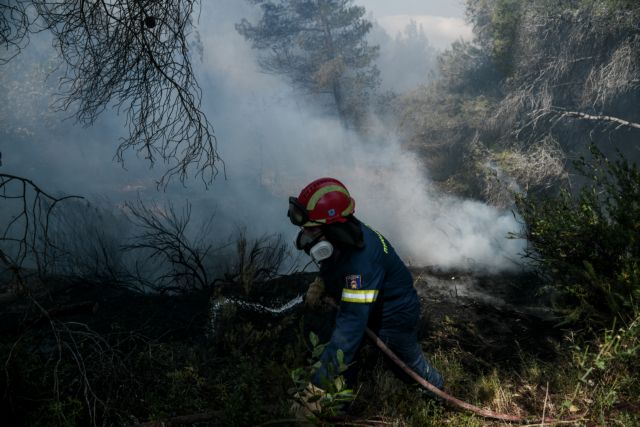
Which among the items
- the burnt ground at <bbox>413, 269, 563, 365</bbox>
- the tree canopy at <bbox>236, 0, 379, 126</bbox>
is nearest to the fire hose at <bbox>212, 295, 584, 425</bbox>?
the burnt ground at <bbox>413, 269, 563, 365</bbox>

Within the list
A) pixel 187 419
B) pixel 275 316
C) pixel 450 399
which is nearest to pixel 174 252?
pixel 275 316

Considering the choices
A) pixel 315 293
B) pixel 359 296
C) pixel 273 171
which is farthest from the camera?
pixel 273 171

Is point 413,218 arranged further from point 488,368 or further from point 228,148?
point 228,148

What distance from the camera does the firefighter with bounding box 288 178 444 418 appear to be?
2.62m

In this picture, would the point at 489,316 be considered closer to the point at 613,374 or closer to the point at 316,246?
the point at 613,374

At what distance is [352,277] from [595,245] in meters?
2.56

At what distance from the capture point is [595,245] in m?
3.78

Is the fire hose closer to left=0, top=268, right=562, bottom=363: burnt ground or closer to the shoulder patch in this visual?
the shoulder patch

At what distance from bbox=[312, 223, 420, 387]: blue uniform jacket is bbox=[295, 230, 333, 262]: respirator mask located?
109mm

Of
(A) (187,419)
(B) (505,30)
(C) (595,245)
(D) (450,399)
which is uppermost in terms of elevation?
(B) (505,30)

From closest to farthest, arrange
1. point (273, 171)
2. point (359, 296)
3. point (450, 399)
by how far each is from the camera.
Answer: point (359, 296) → point (450, 399) → point (273, 171)

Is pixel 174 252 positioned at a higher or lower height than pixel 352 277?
higher

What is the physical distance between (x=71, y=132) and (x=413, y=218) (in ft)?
80.6

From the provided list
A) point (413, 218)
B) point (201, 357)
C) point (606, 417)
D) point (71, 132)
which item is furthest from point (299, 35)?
point (606, 417)
